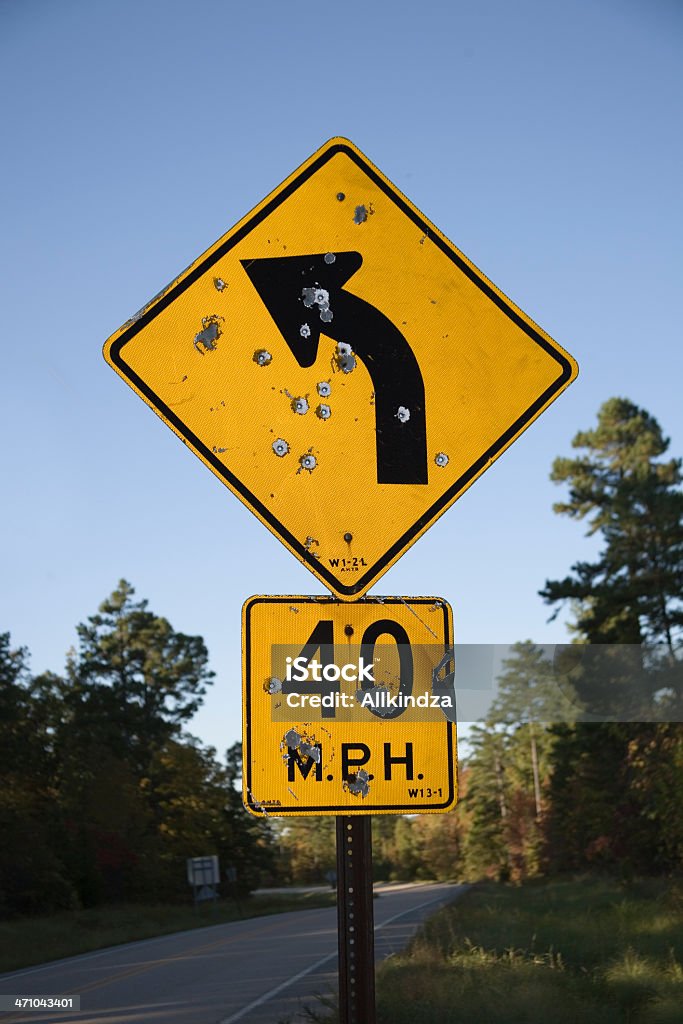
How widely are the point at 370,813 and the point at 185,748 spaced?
189 ft

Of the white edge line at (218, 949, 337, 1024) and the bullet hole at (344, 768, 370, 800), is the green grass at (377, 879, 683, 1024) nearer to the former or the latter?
the white edge line at (218, 949, 337, 1024)

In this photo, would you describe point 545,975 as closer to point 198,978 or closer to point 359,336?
point 198,978

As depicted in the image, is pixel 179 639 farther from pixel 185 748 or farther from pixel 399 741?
pixel 399 741

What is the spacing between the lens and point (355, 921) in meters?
2.36

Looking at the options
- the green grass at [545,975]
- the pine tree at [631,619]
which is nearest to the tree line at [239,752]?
the pine tree at [631,619]

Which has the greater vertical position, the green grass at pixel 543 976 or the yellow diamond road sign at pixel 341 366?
the yellow diamond road sign at pixel 341 366

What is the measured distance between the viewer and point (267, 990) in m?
18.0

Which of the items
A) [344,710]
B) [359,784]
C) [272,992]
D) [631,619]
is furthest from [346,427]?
[631,619]

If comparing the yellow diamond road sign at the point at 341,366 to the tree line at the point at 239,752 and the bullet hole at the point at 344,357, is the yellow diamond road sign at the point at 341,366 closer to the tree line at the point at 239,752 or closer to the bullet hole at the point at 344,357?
the bullet hole at the point at 344,357

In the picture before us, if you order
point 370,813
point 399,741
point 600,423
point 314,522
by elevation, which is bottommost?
point 370,813

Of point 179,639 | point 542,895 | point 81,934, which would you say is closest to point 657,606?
point 542,895

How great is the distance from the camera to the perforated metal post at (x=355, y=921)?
7.67 ft

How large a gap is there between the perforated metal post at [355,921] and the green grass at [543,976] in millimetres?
9846

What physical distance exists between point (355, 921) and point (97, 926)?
42.7 m
